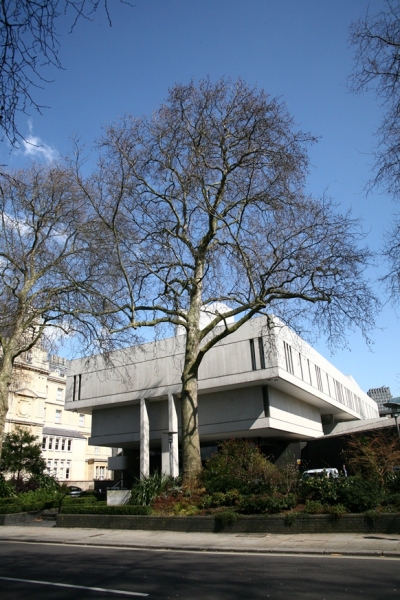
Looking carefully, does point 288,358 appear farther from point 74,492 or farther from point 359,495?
point 74,492

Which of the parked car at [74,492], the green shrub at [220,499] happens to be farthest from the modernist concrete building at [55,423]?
the green shrub at [220,499]

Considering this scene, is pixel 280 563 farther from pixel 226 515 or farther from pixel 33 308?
pixel 33 308

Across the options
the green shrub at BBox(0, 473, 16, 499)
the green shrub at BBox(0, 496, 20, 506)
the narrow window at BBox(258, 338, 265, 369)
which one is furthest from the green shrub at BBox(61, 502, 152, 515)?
the narrow window at BBox(258, 338, 265, 369)

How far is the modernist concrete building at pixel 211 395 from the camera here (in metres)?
30.0

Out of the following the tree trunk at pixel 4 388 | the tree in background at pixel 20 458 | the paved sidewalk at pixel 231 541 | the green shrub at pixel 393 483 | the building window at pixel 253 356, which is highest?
the building window at pixel 253 356

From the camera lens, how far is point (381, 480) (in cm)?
1433

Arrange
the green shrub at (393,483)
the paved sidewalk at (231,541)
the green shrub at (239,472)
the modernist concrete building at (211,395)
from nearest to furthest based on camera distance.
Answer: the paved sidewalk at (231,541)
the green shrub at (393,483)
the green shrub at (239,472)
the modernist concrete building at (211,395)

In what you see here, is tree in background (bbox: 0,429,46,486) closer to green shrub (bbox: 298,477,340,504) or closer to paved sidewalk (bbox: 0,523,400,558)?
paved sidewalk (bbox: 0,523,400,558)

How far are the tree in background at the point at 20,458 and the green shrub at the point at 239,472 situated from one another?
47.2 ft

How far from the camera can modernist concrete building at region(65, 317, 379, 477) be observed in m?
30.0

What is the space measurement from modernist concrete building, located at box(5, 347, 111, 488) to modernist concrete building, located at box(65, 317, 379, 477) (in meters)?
19.2

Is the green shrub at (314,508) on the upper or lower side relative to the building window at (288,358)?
lower

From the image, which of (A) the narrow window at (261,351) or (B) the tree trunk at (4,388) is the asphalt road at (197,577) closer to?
(B) the tree trunk at (4,388)

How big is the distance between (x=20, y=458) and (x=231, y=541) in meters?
19.1
